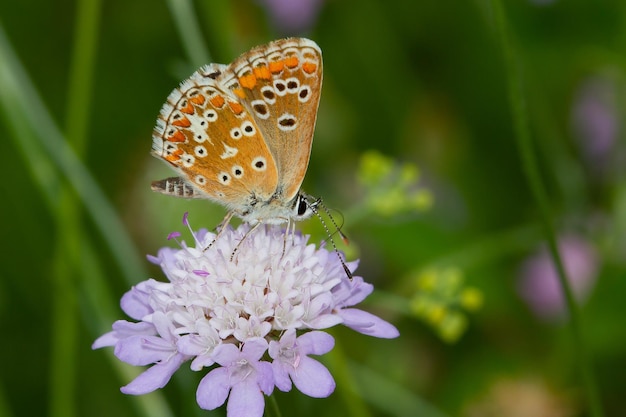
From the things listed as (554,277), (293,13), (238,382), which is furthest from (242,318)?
(293,13)

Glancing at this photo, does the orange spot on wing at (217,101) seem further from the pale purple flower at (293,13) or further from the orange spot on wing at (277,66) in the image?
the pale purple flower at (293,13)

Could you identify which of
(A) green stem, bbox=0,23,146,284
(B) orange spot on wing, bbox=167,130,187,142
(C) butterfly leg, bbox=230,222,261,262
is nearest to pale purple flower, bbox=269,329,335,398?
(C) butterfly leg, bbox=230,222,261,262

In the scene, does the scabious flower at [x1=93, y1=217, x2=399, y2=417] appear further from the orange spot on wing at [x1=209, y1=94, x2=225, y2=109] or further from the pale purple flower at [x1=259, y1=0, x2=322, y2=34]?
the pale purple flower at [x1=259, y1=0, x2=322, y2=34]

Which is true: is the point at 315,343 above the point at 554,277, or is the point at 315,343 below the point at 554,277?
below

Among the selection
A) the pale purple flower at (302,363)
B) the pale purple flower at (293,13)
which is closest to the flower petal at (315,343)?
the pale purple flower at (302,363)

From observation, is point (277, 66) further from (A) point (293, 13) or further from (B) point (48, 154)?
(A) point (293, 13)

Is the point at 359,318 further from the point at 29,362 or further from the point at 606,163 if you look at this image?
the point at 606,163
